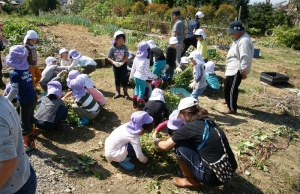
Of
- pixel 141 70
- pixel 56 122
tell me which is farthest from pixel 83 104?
pixel 141 70

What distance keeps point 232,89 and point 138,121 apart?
2895 millimetres

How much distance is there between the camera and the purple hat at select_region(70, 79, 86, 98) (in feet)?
15.3

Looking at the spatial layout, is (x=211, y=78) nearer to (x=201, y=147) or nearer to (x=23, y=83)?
(x=201, y=147)

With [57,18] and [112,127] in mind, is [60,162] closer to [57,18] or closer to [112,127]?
[112,127]

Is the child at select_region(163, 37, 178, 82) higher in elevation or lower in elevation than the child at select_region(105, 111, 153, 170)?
higher

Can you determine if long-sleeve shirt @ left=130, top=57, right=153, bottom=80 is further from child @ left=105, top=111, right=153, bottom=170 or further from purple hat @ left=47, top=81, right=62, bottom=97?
child @ left=105, top=111, right=153, bottom=170

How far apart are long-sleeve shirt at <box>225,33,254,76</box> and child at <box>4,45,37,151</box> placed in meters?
3.82

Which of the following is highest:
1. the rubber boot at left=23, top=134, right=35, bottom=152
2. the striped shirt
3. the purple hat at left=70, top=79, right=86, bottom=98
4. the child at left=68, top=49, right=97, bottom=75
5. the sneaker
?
the child at left=68, top=49, right=97, bottom=75

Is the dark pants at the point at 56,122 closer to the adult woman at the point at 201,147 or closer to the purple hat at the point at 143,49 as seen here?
the purple hat at the point at 143,49

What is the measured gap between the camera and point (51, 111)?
4.36m

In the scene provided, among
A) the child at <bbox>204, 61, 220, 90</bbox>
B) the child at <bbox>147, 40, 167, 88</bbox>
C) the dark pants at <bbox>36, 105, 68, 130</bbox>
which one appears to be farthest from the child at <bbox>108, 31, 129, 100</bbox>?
the child at <bbox>204, 61, 220, 90</bbox>

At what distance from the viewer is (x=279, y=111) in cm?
609

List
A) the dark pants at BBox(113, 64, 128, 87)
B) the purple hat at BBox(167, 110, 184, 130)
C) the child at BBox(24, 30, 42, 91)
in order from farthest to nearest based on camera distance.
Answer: the dark pants at BBox(113, 64, 128, 87) < the child at BBox(24, 30, 42, 91) < the purple hat at BBox(167, 110, 184, 130)

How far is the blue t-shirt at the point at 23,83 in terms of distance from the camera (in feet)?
11.7
